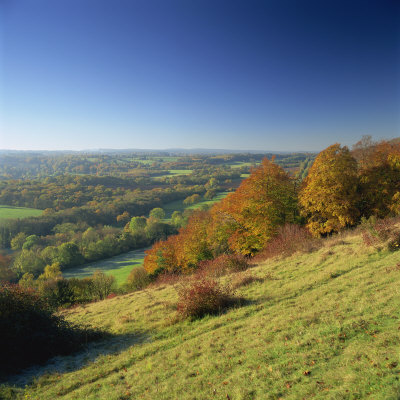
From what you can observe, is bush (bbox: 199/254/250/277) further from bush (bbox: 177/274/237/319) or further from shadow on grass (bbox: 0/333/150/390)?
shadow on grass (bbox: 0/333/150/390)

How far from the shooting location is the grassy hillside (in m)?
5.12

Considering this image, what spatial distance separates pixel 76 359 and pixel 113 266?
51.6 m

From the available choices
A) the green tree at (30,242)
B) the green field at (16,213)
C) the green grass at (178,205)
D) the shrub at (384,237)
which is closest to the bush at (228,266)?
the shrub at (384,237)

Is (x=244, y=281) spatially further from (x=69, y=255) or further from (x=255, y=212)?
(x=69, y=255)

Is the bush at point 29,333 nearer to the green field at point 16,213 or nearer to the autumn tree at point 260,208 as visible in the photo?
the autumn tree at point 260,208

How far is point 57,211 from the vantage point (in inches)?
3752

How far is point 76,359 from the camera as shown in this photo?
9.33 m

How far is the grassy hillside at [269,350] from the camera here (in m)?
5.12

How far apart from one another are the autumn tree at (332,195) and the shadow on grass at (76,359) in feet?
61.3

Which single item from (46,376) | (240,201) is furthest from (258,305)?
(240,201)

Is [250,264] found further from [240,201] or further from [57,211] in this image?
[57,211]

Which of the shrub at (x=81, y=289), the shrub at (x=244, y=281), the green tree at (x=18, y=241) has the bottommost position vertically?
the green tree at (x=18, y=241)

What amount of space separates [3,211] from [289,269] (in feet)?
344

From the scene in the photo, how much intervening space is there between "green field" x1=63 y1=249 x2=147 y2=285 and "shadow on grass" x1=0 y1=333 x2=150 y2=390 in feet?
134
